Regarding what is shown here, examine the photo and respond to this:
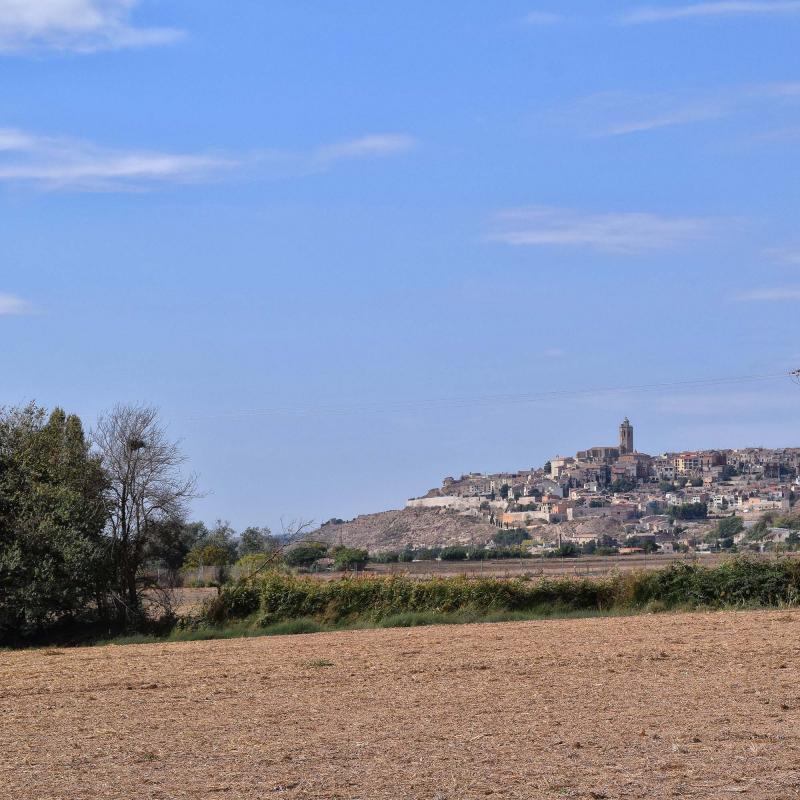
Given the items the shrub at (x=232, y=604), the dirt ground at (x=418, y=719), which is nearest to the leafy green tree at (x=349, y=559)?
the shrub at (x=232, y=604)

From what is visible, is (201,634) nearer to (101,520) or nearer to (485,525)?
(101,520)

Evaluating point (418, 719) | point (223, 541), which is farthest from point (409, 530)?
point (418, 719)

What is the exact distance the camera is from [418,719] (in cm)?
1812

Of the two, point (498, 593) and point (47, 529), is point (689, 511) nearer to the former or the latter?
point (498, 593)

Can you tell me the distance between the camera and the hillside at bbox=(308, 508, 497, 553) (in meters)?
155

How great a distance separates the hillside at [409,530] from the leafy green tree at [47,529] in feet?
353

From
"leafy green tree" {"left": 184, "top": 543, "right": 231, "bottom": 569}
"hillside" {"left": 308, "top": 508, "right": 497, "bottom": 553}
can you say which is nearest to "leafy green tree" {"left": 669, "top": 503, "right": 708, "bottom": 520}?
"hillside" {"left": 308, "top": 508, "right": 497, "bottom": 553}

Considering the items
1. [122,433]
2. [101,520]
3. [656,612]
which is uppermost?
[122,433]

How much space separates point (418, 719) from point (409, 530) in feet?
491

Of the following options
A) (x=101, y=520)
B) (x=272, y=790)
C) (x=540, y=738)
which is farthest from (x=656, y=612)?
(x=272, y=790)

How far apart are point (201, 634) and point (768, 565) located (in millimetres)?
16964

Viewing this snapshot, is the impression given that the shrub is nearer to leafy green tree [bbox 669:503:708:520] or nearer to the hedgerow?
the hedgerow

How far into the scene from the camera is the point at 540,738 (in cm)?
1612

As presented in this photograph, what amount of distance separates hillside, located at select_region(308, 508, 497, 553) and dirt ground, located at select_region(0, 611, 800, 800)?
11855 cm
